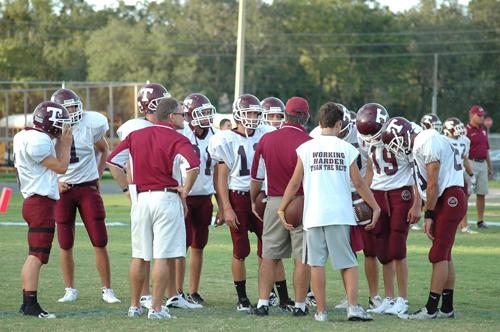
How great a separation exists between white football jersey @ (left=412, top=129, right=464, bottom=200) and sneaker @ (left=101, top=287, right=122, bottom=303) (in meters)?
3.20

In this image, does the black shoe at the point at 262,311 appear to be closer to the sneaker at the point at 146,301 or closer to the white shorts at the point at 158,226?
the white shorts at the point at 158,226

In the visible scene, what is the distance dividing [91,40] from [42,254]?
205 feet

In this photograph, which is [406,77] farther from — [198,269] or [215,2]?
[198,269]

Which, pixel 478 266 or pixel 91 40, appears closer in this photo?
pixel 478 266

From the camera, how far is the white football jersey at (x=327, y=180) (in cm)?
881

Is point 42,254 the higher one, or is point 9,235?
point 42,254

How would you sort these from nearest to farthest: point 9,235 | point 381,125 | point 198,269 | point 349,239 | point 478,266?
point 349,239 < point 381,125 < point 198,269 < point 478,266 < point 9,235

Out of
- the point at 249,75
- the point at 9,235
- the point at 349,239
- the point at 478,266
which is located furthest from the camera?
the point at 249,75

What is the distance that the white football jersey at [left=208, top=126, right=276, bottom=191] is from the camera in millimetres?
10053

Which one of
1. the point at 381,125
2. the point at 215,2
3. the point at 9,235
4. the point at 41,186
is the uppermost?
the point at 215,2

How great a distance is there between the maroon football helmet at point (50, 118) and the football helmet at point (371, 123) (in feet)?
9.15

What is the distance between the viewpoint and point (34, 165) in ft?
30.6

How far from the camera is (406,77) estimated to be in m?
73.1

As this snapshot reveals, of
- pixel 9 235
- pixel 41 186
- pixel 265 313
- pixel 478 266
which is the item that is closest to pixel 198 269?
pixel 265 313
